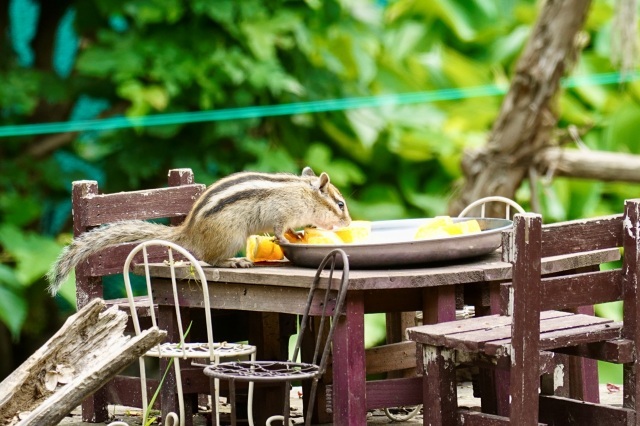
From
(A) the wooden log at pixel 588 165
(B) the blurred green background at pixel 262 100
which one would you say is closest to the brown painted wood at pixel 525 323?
(A) the wooden log at pixel 588 165

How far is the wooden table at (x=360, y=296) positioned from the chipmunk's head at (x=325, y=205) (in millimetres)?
384

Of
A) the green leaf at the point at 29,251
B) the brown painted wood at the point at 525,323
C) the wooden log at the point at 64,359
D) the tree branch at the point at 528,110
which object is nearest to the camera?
the brown painted wood at the point at 525,323

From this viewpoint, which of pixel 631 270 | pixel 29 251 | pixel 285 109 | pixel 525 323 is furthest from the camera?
pixel 285 109

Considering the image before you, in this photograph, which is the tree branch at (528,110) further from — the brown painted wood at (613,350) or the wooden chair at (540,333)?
the brown painted wood at (613,350)

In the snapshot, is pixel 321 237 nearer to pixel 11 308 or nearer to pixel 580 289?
pixel 580 289

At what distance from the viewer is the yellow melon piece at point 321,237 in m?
4.29

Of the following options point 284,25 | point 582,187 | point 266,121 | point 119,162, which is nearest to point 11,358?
point 119,162

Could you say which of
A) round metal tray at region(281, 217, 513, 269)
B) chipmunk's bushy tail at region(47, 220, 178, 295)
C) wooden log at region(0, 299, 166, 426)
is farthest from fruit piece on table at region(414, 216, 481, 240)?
wooden log at region(0, 299, 166, 426)

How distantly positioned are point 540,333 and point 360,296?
58 cm

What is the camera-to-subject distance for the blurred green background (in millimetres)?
7863

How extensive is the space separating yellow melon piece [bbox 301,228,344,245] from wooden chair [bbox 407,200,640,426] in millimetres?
496

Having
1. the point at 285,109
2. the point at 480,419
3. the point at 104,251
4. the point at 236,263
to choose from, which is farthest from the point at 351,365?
the point at 285,109

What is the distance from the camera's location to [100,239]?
4523 millimetres

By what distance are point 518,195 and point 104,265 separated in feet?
14.3
